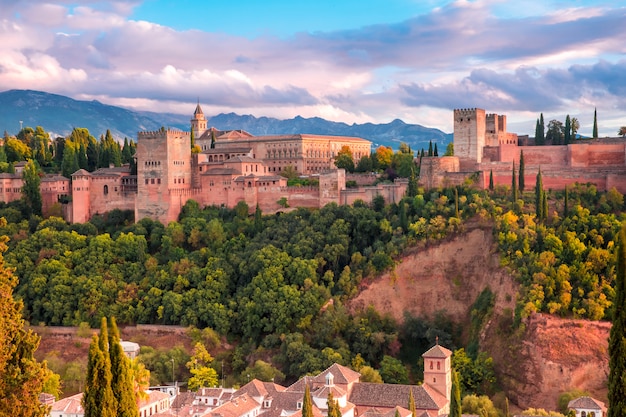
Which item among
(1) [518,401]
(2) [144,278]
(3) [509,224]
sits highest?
(3) [509,224]

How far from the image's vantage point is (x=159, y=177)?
190 feet

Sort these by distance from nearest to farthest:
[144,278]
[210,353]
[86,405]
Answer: [86,405], [210,353], [144,278]

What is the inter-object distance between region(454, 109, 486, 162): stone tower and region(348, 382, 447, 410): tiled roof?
20828 mm

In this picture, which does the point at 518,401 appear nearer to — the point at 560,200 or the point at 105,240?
the point at 560,200

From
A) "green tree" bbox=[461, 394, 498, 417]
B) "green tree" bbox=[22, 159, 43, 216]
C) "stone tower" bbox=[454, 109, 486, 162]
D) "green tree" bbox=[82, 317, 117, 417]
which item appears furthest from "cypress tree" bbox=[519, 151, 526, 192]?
"green tree" bbox=[82, 317, 117, 417]

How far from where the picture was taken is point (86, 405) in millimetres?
18875

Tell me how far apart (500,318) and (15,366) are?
31929 mm

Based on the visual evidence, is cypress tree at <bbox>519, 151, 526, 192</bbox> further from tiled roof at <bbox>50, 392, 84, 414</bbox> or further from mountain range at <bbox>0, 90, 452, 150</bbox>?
mountain range at <bbox>0, 90, 452, 150</bbox>

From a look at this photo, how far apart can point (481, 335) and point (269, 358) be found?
10930 mm

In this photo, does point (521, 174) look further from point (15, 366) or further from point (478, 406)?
point (15, 366)

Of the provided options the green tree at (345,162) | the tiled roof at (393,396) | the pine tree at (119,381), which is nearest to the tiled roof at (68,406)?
the tiled roof at (393,396)

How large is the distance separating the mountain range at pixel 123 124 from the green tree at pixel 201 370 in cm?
12016

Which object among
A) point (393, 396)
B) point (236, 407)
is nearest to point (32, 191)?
point (236, 407)

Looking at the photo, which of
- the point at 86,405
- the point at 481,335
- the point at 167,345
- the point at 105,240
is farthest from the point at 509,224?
the point at 86,405
